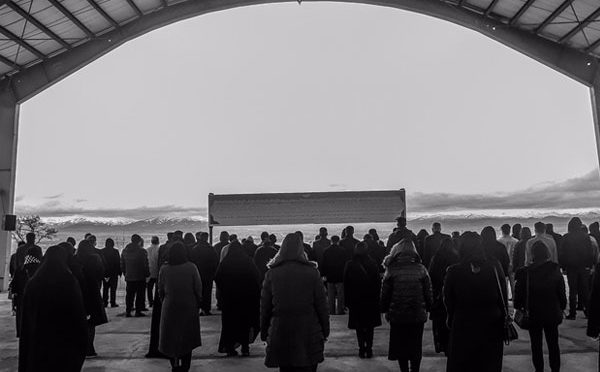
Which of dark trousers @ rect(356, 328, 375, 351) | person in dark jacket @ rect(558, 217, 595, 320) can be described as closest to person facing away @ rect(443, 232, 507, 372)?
dark trousers @ rect(356, 328, 375, 351)

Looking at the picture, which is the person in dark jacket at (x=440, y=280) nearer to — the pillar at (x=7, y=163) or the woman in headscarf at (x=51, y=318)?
the woman in headscarf at (x=51, y=318)

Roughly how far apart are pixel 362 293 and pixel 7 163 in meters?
16.2

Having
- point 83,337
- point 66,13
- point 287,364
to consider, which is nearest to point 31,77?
point 66,13

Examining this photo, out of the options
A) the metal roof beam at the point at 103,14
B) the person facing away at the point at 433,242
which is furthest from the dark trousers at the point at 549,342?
the metal roof beam at the point at 103,14

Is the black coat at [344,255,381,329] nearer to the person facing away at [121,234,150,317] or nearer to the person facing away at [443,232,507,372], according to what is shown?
the person facing away at [443,232,507,372]

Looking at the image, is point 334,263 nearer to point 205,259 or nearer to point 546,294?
point 205,259

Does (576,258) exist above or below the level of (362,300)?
above

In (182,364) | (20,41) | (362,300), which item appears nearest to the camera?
(182,364)

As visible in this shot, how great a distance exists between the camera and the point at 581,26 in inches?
595

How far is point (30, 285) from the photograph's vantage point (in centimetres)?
418

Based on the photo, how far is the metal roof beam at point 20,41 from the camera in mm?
15130

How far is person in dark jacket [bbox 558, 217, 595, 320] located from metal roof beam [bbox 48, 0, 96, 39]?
15.3m

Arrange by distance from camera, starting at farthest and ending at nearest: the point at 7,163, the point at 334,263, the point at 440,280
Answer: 1. the point at 7,163
2. the point at 334,263
3. the point at 440,280

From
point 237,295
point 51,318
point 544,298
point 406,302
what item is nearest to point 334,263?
point 237,295
